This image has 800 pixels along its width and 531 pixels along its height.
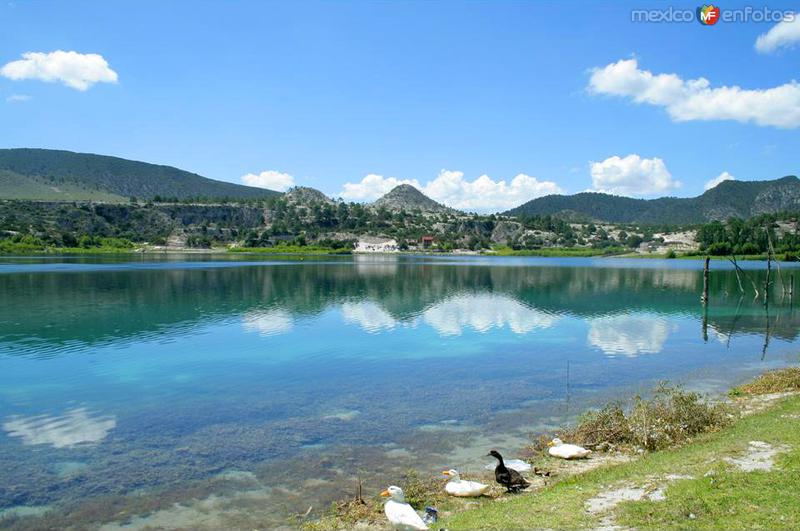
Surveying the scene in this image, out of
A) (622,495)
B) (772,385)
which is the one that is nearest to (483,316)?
(772,385)

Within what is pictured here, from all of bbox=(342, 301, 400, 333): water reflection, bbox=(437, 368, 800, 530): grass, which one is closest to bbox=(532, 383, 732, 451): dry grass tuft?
bbox=(437, 368, 800, 530): grass

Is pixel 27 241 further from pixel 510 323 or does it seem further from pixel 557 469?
pixel 557 469

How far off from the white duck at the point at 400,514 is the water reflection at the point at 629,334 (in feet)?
82.6

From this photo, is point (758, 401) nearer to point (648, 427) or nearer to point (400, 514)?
point (648, 427)

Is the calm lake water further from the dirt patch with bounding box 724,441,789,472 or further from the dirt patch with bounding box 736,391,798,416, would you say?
the dirt patch with bounding box 724,441,789,472

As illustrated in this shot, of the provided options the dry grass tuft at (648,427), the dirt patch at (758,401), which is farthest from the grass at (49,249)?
the dirt patch at (758,401)

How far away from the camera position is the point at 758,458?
14070 millimetres

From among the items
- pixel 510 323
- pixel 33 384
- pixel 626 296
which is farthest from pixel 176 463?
pixel 626 296

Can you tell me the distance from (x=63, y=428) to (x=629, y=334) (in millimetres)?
36147

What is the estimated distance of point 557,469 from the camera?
15.9 meters

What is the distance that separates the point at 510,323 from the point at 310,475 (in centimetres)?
3282

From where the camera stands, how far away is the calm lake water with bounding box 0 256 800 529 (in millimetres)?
15383

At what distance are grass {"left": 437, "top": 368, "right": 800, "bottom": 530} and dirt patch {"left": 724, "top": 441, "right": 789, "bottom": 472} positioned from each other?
18 cm

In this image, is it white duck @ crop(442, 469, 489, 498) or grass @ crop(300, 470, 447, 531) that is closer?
grass @ crop(300, 470, 447, 531)
